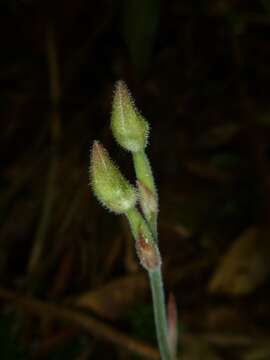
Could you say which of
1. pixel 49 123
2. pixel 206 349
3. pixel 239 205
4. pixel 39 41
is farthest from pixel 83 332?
pixel 39 41

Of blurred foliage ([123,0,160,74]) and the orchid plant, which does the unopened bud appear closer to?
the orchid plant

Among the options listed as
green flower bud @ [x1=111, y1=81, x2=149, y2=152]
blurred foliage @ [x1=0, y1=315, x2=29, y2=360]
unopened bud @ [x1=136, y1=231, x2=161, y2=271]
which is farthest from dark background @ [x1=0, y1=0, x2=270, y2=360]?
green flower bud @ [x1=111, y1=81, x2=149, y2=152]

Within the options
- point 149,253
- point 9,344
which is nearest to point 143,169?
point 149,253

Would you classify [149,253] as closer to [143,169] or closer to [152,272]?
[152,272]

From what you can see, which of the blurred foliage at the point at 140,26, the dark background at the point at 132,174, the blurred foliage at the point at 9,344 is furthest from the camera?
the blurred foliage at the point at 140,26

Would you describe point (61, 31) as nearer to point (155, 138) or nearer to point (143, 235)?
point (155, 138)

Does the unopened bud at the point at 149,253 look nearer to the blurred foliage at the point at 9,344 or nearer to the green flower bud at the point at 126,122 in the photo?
the green flower bud at the point at 126,122

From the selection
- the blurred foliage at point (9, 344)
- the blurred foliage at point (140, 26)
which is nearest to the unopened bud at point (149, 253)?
the blurred foliage at point (9, 344)
